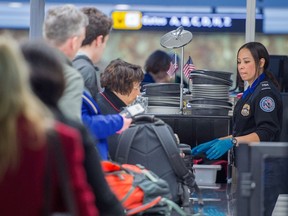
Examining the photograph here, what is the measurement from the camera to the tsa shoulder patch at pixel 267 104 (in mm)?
5465

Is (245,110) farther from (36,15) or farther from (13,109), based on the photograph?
(13,109)

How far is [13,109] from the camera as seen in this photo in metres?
2.00

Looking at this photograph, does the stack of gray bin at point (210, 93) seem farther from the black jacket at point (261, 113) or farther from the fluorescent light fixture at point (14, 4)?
the fluorescent light fixture at point (14, 4)

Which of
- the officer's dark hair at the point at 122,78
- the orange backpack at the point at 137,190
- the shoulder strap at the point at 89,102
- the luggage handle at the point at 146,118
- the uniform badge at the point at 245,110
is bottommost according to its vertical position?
the orange backpack at the point at 137,190

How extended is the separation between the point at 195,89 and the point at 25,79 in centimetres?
462

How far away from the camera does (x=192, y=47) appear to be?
10.9 m

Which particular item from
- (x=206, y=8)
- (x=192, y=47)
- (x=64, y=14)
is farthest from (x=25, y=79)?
(x=192, y=47)

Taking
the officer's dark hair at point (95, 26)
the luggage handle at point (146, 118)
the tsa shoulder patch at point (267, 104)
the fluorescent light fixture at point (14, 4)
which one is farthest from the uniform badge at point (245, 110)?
the fluorescent light fixture at point (14, 4)

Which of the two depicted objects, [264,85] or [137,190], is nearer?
[137,190]

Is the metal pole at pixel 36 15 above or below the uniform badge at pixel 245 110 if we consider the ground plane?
above

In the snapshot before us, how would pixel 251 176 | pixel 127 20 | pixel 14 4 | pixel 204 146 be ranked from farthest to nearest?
pixel 127 20, pixel 14 4, pixel 204 146, pixel 251 176

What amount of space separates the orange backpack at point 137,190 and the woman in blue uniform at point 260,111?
1.67 meters

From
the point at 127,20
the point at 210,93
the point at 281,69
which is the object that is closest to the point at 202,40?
the point at 127,20

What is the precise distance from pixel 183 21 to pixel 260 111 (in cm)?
469
